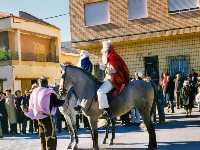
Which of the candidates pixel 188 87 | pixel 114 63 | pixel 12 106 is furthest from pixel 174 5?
pixel 114 63

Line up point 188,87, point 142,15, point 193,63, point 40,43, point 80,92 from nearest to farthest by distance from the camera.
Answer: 1. point 80,92
2. point 188,87
3. point 193,63
4. point 142,15
5. point 40,43

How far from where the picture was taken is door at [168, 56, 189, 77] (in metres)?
25.9

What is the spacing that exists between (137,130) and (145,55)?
12313 millimetres

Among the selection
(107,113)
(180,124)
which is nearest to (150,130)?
(107,113)

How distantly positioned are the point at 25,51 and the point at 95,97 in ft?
104

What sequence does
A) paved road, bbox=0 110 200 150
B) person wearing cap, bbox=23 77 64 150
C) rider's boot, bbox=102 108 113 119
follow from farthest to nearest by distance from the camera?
paved road, bbox=0 110 200 150 → rider's boot, bbox=102 108 113 119 → person wearing cap, bbox=23 77 64 150

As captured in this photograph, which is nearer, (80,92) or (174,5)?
(80,92)

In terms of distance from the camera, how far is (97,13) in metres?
28.6

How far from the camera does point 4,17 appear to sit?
1544 inches

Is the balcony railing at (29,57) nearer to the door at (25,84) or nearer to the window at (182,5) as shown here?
the door at (25,84)

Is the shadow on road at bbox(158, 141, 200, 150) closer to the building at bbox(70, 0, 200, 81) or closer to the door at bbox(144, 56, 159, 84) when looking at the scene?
the building at bbox(70, 0, 200, 81)

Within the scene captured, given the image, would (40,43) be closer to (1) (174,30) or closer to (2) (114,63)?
(1) (174,30)

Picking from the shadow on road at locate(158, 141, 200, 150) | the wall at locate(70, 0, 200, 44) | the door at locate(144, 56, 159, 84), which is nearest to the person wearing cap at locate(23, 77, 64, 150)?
the shadow on road at locate(158, 141, 200, 150)

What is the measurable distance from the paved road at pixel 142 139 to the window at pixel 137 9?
35.3 feet
